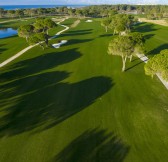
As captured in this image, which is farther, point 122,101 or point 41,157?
point 122,101

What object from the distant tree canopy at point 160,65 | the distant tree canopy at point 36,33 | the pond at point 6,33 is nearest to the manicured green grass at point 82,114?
the distant tree canopy at point 160,65

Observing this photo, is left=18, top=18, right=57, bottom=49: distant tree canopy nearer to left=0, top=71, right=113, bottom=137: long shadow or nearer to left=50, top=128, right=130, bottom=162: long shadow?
left=0, top=71, right=113, bottom=137: long shadow

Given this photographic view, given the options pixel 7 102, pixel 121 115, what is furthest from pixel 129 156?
pixel 7 102

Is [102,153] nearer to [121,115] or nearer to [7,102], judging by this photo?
[121,115]

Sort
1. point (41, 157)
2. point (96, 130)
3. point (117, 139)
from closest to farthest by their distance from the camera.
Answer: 1. point (41, 157)
2. point (117, 139)
3. point (96, 130)

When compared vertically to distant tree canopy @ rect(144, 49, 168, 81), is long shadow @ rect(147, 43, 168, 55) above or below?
below

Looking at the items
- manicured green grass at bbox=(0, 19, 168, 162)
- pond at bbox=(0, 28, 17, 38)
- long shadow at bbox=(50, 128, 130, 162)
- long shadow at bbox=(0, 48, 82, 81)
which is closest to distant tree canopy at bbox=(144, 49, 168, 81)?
manicured green grass at bbox=(0, 19, 168, 162)

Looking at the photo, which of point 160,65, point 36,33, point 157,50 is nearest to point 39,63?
point 36,33

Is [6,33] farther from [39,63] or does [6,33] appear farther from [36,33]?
[39,63]
